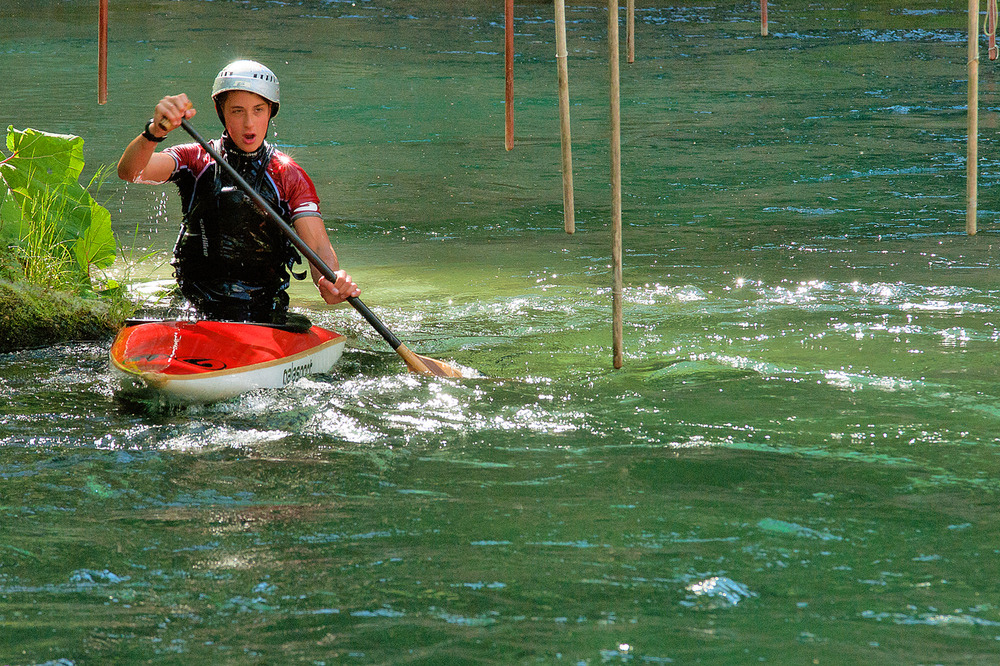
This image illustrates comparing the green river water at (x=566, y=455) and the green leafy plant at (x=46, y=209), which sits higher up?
the green leafy plant at (x=46, y=209)

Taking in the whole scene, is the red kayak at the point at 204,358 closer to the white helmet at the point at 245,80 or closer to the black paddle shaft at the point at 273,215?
the black paddle shaft at the point at 273,215

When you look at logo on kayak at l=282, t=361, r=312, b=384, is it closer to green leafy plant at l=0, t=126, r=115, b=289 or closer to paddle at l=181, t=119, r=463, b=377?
paddle at l=181, t=119, r=463, b=377

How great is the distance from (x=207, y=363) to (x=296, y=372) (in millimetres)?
444

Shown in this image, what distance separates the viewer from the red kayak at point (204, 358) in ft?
14.8

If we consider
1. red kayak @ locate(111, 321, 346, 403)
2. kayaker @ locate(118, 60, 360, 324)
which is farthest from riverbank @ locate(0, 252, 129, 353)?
red kayak @ locate(111, 321, 346, 403)

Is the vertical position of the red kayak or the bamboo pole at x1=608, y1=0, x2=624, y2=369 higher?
the bamboo pole at x1=608, y1=0, x2=624, y2=369

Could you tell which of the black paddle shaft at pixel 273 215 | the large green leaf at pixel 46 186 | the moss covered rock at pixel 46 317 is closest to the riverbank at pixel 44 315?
the moss covered rock at pixel 46 317

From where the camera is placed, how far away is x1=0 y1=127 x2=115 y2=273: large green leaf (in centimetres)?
588

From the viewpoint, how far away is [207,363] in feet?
15.0

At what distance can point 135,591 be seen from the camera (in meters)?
3.04

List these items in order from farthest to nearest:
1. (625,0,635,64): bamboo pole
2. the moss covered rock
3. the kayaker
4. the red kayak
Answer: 1. (625,0,635,64): bamboo pole
2. the moss covered rock
3. the kayaker
4. the red kayak

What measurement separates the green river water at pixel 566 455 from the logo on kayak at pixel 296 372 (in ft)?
0.24

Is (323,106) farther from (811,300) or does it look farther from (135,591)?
(135,591)

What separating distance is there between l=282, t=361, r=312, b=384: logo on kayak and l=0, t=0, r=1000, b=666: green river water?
0.07 metres
